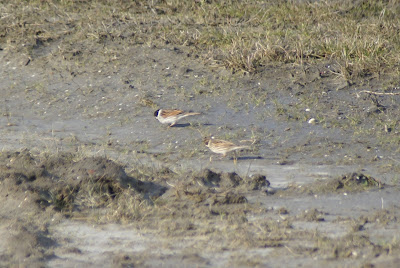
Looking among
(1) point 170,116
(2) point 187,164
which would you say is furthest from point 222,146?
(1) point 170,116

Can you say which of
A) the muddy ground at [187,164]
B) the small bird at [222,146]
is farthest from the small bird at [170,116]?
the small bird at [222,146]

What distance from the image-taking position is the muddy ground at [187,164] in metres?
4.75

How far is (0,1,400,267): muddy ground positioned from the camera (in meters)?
4.75

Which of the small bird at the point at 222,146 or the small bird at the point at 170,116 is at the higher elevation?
the small bird at the point at 222,146

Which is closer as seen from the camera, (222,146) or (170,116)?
(222,146)

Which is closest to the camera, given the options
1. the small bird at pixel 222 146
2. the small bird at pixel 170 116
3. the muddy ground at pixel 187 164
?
the muddy ground at pixel 187 164

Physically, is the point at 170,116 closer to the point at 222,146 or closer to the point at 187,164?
the point at 187,164

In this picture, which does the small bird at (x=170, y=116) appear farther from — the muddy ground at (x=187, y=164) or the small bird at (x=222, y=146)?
the small bird at (x=222, y=146)

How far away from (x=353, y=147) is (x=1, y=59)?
6.44m

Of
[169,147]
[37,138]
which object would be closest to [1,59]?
[37,138]

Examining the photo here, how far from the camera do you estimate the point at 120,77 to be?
9.61 metres

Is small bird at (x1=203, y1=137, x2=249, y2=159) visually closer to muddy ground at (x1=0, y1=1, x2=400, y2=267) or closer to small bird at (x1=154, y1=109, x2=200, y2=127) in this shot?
muddy ground at (x1=0, y1=1, x2=400, y2=267)

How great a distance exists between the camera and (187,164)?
22.3ft

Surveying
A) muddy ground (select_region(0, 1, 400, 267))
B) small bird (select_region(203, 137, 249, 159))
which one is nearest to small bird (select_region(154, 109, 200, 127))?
muddy ground (select_region(0, 1, 400, 267))
